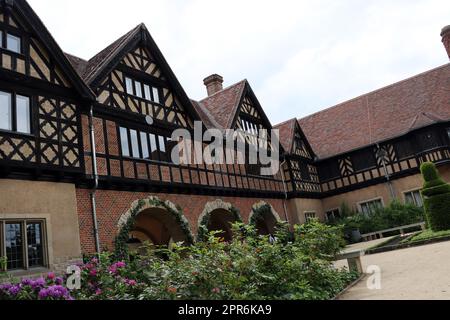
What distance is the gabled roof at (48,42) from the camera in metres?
11.5

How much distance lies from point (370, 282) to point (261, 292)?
3296 mm

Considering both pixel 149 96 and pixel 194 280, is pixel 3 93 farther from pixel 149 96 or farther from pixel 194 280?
pixel 194 280

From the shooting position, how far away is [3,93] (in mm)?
10562

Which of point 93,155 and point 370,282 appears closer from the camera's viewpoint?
point 370,282

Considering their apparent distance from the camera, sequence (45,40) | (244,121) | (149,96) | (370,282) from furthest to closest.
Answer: (244,121) < (149,96) < (45,40) < (370,282)

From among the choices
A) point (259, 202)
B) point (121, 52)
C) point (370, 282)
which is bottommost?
point (370, 282)

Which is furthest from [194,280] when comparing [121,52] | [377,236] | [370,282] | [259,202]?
[377,236]

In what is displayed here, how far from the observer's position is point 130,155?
550 inches

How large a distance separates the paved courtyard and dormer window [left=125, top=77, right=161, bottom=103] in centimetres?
1055

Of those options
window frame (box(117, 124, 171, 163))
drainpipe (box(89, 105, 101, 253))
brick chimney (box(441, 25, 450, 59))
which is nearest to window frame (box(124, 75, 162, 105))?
window frame (box(117, 124, 171, 163))

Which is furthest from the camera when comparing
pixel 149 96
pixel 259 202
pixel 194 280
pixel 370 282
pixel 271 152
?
pixel 271 152

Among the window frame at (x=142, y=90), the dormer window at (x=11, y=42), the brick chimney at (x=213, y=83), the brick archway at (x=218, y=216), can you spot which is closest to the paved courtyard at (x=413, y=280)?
the brick archway at (x=218, y=216)

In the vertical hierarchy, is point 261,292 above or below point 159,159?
below

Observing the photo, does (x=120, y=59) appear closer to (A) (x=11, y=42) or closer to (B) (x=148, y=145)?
(B) (x=148, y=145)
